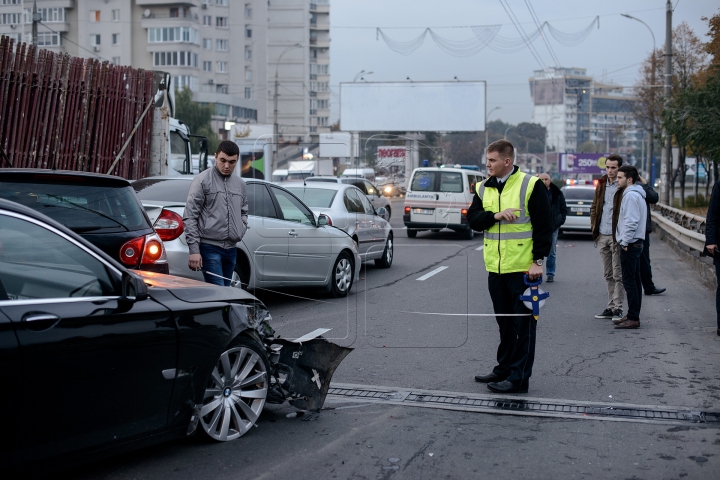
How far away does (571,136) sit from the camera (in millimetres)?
199500

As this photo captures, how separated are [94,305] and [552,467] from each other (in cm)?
265

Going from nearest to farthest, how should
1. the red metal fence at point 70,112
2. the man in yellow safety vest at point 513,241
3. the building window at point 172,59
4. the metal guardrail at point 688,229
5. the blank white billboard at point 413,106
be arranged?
the man in yellow safety vest at point 513,241 → the red metal fence at point 70,112 → the metal guardrail at point 688,229 → the blank white billboard at point 413,106 → the building window at point 172,59

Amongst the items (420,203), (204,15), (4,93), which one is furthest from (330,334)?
(204,15)

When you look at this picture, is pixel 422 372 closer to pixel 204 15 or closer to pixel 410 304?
pixel 410 304

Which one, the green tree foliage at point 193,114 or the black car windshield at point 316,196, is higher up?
the green tree foliage at point 193,114

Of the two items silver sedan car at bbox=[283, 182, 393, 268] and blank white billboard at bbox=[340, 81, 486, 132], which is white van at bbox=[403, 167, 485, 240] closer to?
silver sedan car at bbox=[283, 182, 393, 268]

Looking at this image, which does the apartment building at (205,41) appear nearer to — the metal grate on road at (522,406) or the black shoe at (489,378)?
the black shoe at (489,378)

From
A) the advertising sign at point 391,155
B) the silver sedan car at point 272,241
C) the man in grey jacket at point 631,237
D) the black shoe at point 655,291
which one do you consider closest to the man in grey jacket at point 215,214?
the silver sedan car at point 272,241

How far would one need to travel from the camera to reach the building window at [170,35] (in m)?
81.4

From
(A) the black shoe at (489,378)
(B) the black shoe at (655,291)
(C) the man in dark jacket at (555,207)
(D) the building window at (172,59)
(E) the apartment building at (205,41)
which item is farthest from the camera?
(D) the building window at (172,59)

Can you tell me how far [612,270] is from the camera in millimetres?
10000

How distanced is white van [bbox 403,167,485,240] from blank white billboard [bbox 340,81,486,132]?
3712 centimetres

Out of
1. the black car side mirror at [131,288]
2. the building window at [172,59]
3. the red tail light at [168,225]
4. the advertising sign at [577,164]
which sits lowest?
the black car side mirror at [131,288]

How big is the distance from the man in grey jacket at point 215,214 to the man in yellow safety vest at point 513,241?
7.33 ft
